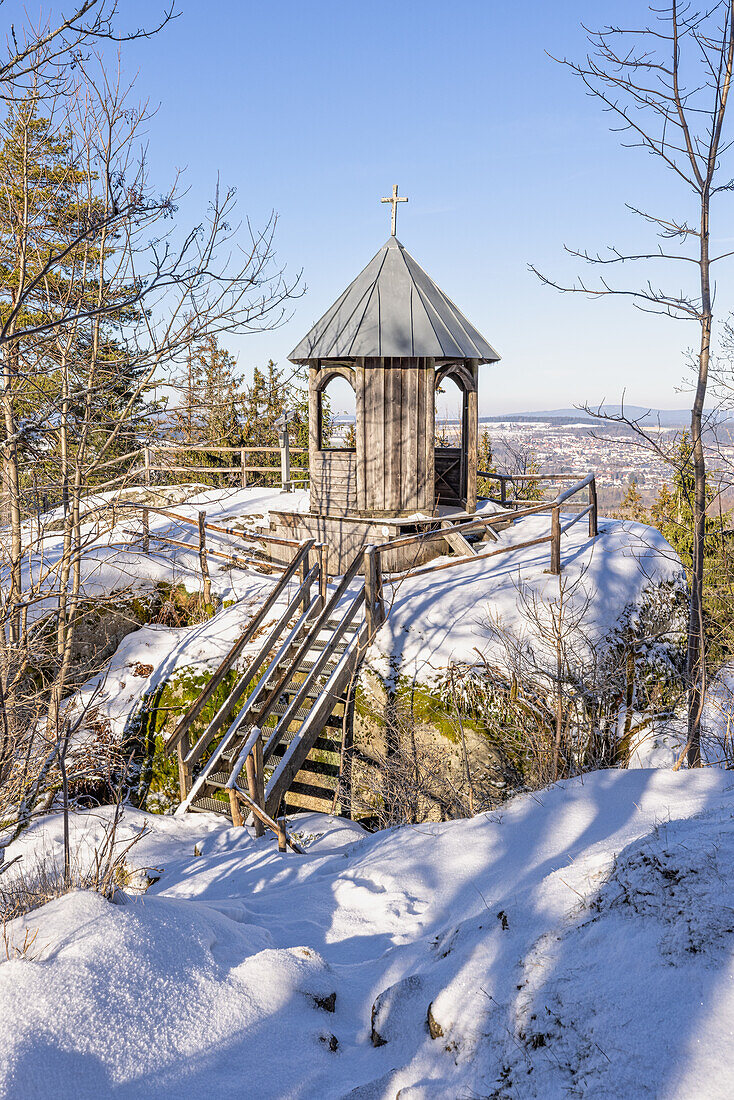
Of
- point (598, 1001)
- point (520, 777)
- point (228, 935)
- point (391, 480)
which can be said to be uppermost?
point (391, 480)

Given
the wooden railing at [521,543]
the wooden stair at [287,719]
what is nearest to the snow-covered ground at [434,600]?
the wooden railing at [521,543]

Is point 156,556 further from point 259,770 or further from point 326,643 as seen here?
point 259,770

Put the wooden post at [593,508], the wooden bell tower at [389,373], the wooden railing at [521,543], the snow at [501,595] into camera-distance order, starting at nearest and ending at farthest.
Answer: the snow at [501,595] < the wooden railing at [521,543] < the wooden bell tower at [389,373] < the wooden post at [593,508]

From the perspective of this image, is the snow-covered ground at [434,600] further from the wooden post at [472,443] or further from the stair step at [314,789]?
the stair step at [314,789]

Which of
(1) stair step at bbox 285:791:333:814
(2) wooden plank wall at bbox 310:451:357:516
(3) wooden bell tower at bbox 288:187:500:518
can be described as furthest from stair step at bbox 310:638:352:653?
(2) wooden plank wall at bbox 310:451:357:516

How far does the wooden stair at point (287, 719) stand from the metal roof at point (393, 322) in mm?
3865

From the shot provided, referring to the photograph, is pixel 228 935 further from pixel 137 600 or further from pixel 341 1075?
pixel 137 600

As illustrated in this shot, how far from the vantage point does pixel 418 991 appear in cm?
343

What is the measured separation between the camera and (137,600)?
12555 millimetres

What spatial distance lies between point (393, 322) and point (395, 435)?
1.87 meters

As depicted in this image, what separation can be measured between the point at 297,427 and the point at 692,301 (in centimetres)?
2241

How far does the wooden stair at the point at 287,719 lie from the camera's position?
313 inches

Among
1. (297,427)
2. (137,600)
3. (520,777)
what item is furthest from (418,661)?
(297,427)

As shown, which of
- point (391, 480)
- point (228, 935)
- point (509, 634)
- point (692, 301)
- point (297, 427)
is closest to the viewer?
point (228, 935)
